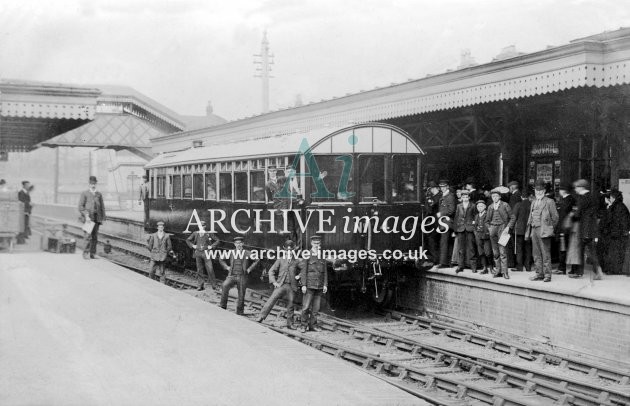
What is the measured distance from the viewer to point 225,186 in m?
12.6

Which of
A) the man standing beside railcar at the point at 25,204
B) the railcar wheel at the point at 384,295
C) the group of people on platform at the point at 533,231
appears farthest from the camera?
the man standing beside railcar at the point at 25,204

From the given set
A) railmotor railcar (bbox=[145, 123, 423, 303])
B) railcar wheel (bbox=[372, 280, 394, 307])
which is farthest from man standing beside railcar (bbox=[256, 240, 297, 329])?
railcar wheel (bbox=[372, 280, 394, 307])

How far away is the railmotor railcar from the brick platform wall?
72 cm

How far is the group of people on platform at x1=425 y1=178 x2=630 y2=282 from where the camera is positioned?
977 centimetres

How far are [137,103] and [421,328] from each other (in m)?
8.95

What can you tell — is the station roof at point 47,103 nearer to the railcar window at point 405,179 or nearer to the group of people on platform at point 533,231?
the railcar window at point 405,179

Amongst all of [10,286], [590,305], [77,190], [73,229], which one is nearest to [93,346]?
[10,286]

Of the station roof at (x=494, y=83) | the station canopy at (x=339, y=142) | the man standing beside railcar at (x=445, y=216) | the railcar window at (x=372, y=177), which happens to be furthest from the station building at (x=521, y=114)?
the railcar window at (x=372, y=177)

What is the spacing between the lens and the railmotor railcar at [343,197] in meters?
10.2

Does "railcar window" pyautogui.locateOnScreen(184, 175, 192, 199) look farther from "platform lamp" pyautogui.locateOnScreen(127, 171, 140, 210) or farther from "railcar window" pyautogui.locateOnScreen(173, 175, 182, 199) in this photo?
"platform lamp" pyautogui.locateOnScreen(127, 171, 140, 210)

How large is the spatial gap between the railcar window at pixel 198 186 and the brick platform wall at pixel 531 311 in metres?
4.98

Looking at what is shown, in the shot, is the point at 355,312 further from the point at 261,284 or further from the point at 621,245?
the point at 621,245

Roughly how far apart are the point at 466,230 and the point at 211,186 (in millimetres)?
5360

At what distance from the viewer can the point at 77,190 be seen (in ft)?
60.1
